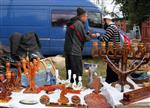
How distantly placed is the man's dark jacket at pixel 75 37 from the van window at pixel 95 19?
541 cm

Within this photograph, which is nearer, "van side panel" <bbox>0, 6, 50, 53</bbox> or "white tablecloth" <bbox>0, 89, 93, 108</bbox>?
"white tablecloth" <bbox>0, 89, 93, 108</bbox>

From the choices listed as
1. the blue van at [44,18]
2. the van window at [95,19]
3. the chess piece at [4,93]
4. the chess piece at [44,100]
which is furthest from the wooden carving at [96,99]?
the van window at [95,19]

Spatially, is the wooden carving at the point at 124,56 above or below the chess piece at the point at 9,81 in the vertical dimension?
above

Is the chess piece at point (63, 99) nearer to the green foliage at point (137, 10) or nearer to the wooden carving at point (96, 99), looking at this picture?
the wooden carving at point (96, 99)

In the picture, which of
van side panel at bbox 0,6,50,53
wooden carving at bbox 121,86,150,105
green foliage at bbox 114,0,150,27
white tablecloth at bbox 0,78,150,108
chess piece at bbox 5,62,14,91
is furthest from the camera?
green foliage at bbox 114,0,150,27

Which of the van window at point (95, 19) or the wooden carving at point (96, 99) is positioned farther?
the van window at point (95, 19)

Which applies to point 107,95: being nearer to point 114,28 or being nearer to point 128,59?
point 128,59

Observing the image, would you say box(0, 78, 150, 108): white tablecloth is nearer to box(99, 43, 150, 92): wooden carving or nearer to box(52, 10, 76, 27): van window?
box(99, 43, 150, 92): wooden carving

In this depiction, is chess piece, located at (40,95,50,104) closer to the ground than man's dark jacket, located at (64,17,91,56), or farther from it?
closer to the ground

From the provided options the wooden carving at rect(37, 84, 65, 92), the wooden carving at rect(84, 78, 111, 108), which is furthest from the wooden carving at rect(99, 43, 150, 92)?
the wooden carving at rect(37, 84, 65, 92)

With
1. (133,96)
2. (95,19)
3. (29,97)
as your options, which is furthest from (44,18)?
(133,96)

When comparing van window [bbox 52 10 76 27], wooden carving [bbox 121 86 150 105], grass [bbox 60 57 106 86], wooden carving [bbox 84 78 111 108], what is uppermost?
van window [bbox 52 10 76 27]

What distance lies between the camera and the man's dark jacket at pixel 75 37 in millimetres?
6148

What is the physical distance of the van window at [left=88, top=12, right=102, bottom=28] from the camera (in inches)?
458
